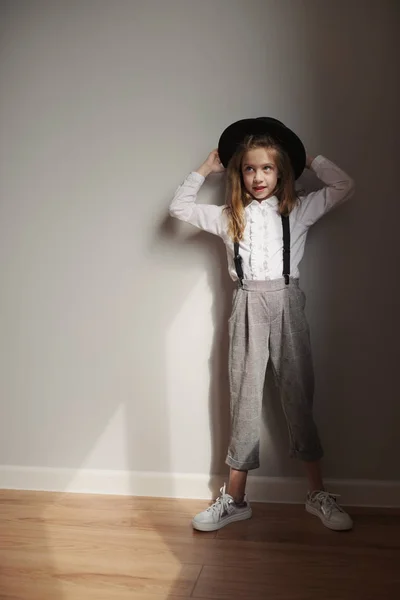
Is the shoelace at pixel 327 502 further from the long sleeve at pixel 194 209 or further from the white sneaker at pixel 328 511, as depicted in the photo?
the long sleeve at pixel 194 209

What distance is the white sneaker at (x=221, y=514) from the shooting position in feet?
6.36

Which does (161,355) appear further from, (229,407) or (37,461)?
(37,461)

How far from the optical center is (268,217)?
1974 mm

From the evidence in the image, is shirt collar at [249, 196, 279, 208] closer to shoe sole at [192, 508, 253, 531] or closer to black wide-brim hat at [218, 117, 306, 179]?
black wide-brim hat at [218, 117, 306, 179]

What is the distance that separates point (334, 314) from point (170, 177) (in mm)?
728

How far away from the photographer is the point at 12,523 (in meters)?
2.04

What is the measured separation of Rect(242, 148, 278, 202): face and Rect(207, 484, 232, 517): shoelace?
0.97 metres

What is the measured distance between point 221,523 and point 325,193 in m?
1.08

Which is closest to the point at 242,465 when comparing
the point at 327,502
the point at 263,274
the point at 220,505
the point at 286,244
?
the point at 220,505

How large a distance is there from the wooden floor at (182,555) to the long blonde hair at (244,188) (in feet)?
3.01

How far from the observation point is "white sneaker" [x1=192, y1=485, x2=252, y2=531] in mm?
1938

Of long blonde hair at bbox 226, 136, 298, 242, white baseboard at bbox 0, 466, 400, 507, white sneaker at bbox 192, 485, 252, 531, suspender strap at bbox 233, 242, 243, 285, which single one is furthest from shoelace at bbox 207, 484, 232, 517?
long blonde hair at bbox 226, 136, 298, 242

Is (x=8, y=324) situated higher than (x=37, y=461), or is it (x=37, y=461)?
(x=8, y=324)

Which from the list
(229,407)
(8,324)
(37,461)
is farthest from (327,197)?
(37,461)
